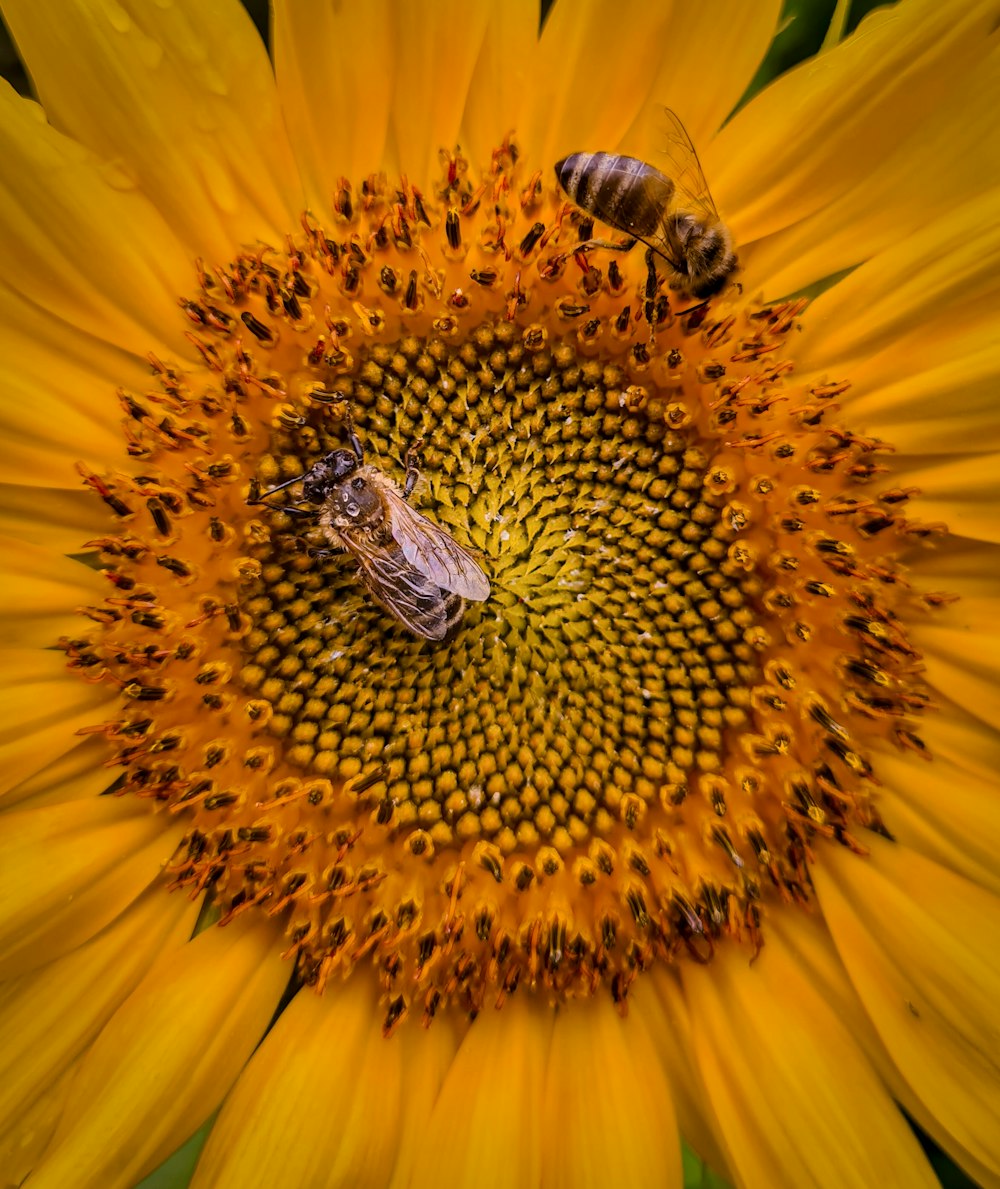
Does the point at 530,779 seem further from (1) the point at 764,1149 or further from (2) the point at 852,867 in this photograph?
(1) the point at 764,1149

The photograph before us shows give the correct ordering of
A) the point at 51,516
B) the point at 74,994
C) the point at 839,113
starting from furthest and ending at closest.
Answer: the point at 51,516 < the point at 74,994 < the point at 839,113

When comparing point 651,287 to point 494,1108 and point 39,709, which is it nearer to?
point 39,709

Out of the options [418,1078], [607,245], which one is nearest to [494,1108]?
[418,1078]

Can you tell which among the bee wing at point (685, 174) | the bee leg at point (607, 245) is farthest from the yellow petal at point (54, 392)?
the bee wing at point (685, 174)

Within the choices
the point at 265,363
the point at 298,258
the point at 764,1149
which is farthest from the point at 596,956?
the point at 298,258

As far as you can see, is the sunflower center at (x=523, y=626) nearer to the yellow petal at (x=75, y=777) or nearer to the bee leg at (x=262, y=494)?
the bee leg at (x=262, y=494)

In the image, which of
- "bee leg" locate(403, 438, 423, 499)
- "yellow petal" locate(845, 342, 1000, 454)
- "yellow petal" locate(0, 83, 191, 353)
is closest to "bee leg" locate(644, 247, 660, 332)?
"yellow petal" locate(845, 342, 1000, 454)
